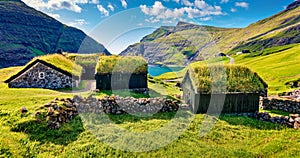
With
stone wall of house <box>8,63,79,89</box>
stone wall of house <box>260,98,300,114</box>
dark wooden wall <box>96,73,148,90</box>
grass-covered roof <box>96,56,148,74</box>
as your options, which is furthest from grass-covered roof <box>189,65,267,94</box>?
stone wall of house <box>8,63,79,89</box>

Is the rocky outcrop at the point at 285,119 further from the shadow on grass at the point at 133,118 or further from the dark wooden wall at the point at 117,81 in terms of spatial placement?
the dark wooden wall at the point at 117,81

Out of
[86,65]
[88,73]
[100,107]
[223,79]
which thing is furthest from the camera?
[88,73]

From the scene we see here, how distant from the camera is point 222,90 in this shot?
21969 millimetres

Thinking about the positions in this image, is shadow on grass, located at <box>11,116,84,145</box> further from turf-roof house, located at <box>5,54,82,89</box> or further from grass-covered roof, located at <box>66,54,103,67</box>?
grass-covered roof, located at <box>66,54,103,67</box>

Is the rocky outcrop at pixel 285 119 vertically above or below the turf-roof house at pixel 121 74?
below

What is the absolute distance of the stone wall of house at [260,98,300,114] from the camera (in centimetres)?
2686

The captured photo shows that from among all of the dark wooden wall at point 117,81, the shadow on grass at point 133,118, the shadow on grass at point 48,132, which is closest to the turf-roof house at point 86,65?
the dark wooden wall at point 117,81

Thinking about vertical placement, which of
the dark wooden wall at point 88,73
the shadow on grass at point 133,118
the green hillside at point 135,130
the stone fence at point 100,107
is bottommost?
the green hillside at point 135,130

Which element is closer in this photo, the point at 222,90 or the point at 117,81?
the point at 222,90

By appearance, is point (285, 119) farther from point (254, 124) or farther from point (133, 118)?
point (133, 118)

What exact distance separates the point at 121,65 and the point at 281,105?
23247 millimetres

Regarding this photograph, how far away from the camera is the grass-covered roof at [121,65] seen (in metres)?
33.8

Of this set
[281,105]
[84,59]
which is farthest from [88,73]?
[281,105]

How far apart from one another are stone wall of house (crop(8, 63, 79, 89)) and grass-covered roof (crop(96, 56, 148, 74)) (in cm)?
563
